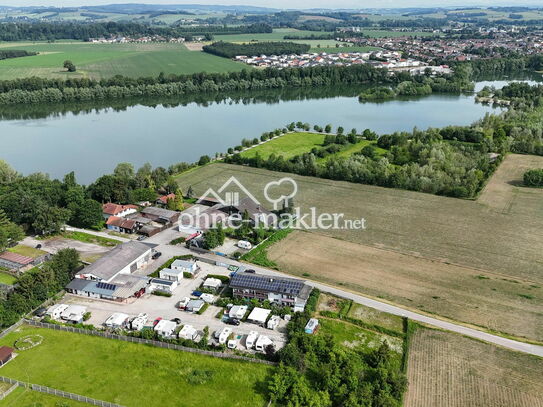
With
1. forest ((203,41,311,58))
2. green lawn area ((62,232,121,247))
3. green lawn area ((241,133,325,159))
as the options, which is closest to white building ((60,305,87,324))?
green lawn area ((62,232,121,247))

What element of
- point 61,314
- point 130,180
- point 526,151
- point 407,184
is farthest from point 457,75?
point 61,314

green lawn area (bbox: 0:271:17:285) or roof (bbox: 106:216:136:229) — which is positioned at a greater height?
roof (bbox: 106:216:136:229)

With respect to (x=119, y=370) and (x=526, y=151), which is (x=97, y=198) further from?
(x=526, y=151)

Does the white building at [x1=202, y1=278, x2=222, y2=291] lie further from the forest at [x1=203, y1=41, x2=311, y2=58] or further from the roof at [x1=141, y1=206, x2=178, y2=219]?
the forest at [x1=203, y1=41, x2=311, y2=58]

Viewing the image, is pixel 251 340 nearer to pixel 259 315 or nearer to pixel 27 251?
pixel 259 315

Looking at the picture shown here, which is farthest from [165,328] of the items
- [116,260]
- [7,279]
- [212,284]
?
[7,279]

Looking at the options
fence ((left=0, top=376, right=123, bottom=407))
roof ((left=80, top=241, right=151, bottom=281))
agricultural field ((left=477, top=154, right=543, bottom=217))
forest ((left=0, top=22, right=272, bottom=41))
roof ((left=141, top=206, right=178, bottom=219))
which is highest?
forest ((left=0, top=22, right=272, bottom=41))

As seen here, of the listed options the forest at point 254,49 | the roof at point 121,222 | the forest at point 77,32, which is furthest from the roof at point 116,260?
the forest at point 77,32
